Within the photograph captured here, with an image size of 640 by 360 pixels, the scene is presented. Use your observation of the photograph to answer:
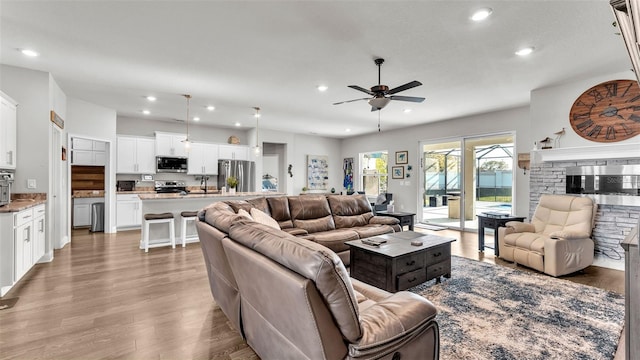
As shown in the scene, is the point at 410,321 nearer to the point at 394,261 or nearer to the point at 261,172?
the point at 394,261

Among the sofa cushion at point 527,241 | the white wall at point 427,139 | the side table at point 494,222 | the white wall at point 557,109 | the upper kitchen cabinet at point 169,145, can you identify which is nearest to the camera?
the sofa cushion at point 527,241

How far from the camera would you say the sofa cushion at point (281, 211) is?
4.25 metres

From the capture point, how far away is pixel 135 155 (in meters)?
6.80

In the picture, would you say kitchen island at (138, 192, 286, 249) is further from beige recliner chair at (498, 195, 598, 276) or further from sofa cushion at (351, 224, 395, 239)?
beige recliner chair at (498, 195, 598, 276)

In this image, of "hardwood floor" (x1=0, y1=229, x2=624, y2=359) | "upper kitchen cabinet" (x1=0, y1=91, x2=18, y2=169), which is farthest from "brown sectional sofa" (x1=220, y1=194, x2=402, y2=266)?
"upper kitchen cabinet" (x1=0, y1=91, x2=18, y2=169)

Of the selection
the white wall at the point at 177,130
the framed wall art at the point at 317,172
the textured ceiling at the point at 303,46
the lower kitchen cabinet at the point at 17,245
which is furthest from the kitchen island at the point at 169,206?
the framed wall art at the point at 317,172

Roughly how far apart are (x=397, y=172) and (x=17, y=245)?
24.8 ft

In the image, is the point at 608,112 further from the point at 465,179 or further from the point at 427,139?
the point at 427,139

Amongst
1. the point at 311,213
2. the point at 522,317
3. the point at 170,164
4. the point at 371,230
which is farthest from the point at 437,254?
the point at 170,164

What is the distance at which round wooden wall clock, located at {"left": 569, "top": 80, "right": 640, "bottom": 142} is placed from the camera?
3869 mm

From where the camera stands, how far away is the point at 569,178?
14.5ft

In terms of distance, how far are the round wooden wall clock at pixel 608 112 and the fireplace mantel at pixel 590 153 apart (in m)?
0.18

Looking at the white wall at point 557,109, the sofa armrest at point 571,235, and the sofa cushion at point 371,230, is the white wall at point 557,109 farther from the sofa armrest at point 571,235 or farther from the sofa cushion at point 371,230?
the sofa cushion at point 371,230

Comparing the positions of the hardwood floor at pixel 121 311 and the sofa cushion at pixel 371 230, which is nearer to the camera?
the hardwood floor at pixel 121 311
